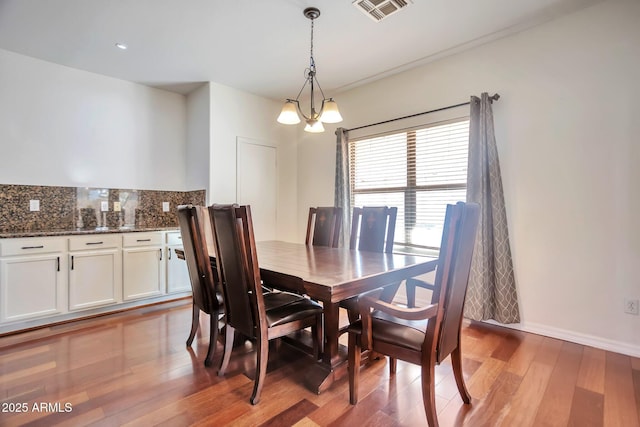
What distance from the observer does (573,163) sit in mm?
2605

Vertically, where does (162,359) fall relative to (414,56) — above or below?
below

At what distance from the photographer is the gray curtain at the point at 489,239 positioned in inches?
112

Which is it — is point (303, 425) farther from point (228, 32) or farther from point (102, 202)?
point (102, 202)

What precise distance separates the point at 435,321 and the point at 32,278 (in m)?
3.39

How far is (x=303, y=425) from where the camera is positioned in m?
1.62

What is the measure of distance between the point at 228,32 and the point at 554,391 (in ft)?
11.7

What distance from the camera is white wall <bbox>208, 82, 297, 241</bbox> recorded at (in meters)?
4.04

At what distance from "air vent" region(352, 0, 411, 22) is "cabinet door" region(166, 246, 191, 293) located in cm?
311

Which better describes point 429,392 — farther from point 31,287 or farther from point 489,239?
point 31,287

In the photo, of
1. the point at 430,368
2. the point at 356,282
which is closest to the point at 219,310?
the point at 356,282

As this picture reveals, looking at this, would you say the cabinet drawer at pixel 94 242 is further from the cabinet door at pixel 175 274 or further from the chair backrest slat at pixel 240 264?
the chair backrest slat at pixel 240 264

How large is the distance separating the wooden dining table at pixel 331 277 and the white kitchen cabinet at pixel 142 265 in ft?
5.22

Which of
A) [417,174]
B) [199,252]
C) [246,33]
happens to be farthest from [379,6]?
[199,252]

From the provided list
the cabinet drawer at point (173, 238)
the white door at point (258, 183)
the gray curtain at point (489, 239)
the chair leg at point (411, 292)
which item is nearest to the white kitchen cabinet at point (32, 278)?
the cabinet drawer at point (173, 238)
